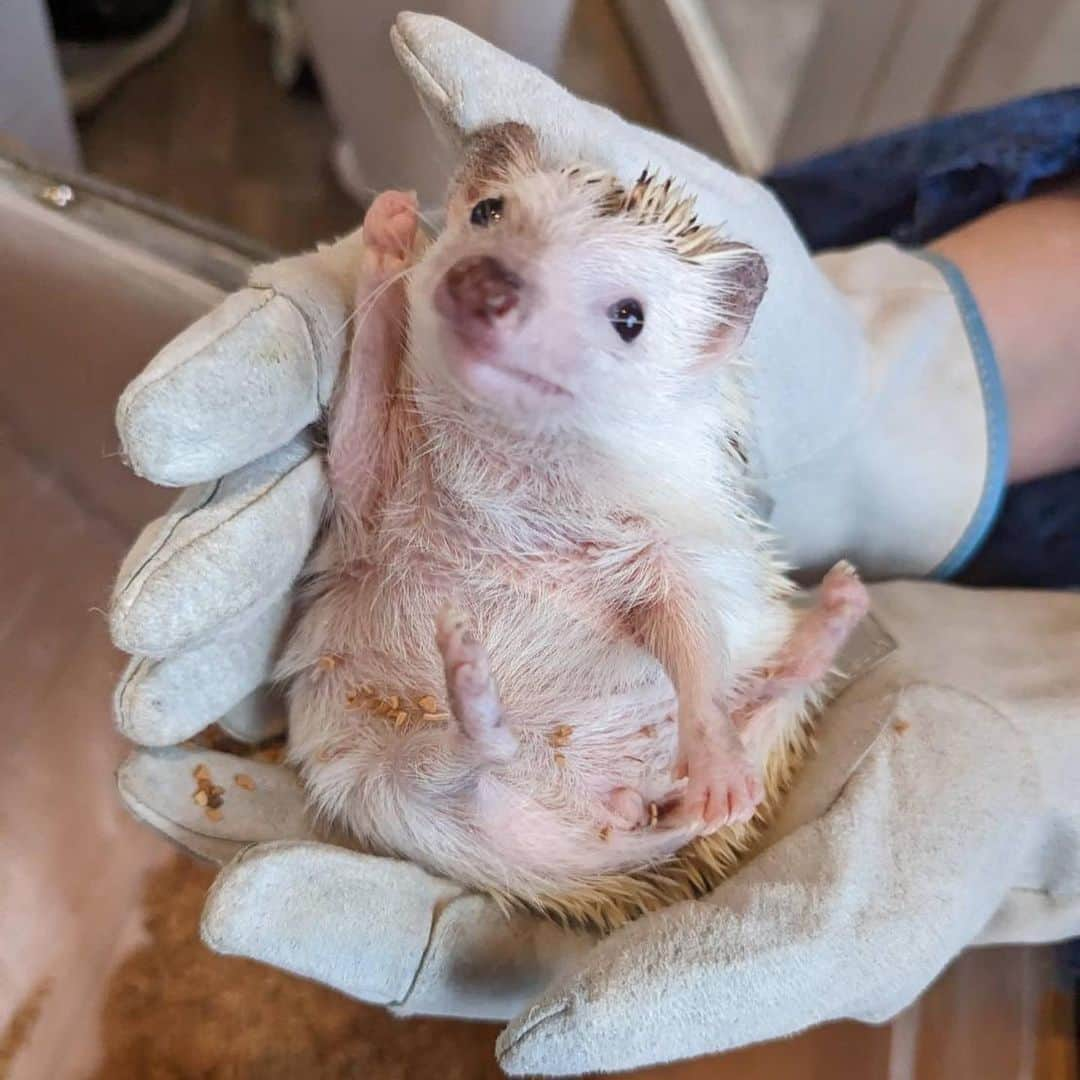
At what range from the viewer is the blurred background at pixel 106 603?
1.19m

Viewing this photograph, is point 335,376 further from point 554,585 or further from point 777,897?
point 777,897

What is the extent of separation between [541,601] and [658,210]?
374mm

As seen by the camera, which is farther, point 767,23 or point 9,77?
point 767,23

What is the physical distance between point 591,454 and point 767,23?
6.61 ft

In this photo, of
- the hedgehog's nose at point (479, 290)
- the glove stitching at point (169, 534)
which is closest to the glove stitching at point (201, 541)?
the glove stitching at point (169, 534)

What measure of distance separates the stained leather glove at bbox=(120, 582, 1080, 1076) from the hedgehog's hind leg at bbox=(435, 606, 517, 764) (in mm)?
159

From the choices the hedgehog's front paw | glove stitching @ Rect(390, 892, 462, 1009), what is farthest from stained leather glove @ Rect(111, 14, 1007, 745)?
the hedgehog's front paw

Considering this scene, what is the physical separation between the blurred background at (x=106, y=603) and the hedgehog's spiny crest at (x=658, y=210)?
0.49 metres

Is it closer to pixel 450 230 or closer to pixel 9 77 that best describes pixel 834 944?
pixel 450 230

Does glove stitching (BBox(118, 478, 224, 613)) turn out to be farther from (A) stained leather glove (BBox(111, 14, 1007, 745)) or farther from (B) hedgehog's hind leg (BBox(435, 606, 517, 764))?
(B) hedgehog's hind leg (BBox(435, 606, 517, 764))

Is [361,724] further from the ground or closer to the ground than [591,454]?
closer to the ground

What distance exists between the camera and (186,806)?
37.7 inches

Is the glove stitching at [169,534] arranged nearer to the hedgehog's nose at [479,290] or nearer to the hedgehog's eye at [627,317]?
the hedgehog's nose at [479,290]

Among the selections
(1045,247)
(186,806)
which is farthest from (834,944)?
(1045,247)
